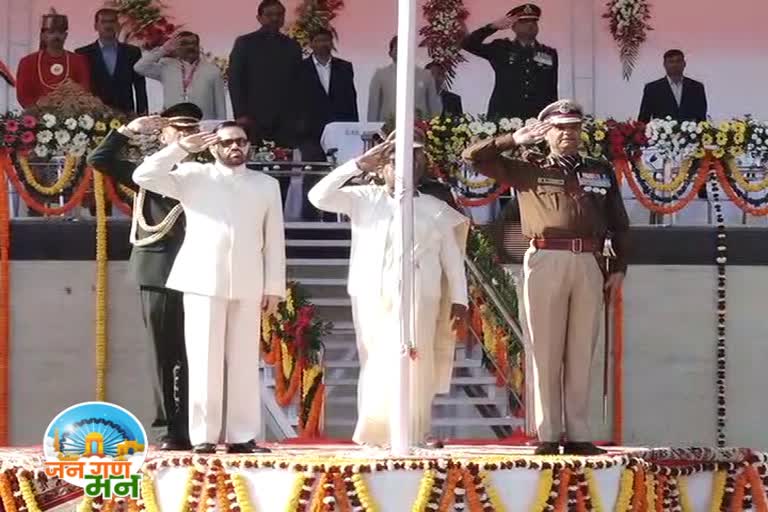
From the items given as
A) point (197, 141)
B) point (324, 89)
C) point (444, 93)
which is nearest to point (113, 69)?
point (324, 89)

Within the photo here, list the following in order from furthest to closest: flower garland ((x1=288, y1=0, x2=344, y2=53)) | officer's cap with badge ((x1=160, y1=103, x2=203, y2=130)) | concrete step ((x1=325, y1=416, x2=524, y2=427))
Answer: flower garland ((x1=288, y1=0, x2=344, y2=53))
concrete step ((x1=325, y1=416, x2=524, y2=427))
officer's cap with badge ((x1=160, y1=103, x2=203, y2=130))

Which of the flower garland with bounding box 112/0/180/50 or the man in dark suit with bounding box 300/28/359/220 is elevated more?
the flower garland with bounding box 112/0/180/50

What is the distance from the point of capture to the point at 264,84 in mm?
15562

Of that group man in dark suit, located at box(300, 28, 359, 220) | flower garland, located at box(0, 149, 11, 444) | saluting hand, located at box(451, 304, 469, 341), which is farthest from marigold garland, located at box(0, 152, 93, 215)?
saluting hand, located at box(451, 304, 469, 341)

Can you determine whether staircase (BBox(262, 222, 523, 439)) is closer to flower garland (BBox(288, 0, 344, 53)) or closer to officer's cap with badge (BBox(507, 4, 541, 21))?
flower garland (BBox(288, 0, 344, 53))

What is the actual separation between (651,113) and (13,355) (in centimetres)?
497

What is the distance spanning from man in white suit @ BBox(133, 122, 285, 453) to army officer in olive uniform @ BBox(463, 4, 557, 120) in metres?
5.05

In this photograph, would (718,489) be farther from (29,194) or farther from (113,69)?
(113,69)

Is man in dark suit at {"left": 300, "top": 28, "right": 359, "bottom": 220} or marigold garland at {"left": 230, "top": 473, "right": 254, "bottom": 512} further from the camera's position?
man in dark suit at {"left": 300, "top": 28, "right": 359, "bottom": 220}

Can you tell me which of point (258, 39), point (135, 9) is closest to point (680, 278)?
point (258, 39)

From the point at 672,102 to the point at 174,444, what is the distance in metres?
6.37

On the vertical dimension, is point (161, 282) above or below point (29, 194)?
Answer: below

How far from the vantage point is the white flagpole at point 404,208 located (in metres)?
10.1

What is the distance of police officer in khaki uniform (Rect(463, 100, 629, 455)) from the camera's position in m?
10.6
